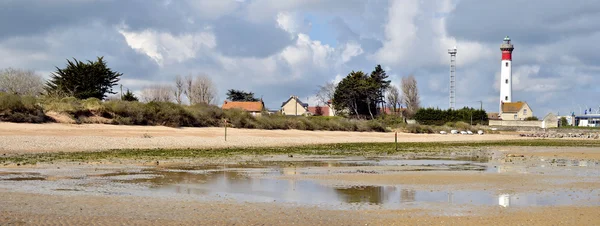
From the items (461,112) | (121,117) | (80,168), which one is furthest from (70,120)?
(461,112)

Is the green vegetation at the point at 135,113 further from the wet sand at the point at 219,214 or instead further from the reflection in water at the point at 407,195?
the reflection in water at the point at 407,195

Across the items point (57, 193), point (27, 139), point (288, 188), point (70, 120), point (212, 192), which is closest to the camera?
point (57, 193)

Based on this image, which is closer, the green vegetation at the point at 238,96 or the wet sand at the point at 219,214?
the wet sand at the point at 219,214

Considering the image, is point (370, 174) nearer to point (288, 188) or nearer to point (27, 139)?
point (288, 188)

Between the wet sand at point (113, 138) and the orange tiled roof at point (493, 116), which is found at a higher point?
the orange tiled roof at point (493, 116)

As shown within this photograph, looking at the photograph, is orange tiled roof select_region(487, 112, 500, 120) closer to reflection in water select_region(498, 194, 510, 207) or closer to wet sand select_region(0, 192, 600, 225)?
reflection in water select_region(498, 194, 510, 207)

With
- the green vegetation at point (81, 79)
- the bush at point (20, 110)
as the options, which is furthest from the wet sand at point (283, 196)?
the green vegetation at point (81, 79)

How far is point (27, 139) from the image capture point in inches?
1195

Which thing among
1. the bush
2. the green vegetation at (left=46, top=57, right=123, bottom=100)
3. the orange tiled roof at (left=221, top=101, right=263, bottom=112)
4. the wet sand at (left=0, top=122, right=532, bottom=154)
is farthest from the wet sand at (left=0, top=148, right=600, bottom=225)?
the orange tiled roof at (left=221, top=101, right=263, bottom=112)

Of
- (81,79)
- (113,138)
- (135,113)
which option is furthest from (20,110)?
(81,79)

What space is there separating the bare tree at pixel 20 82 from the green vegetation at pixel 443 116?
56973mm

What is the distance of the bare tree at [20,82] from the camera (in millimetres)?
68625

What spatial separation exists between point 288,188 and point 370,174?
5.20m

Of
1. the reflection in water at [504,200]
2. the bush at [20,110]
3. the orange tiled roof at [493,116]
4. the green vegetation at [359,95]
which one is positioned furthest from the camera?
the orange tiled roof at [493,116]
